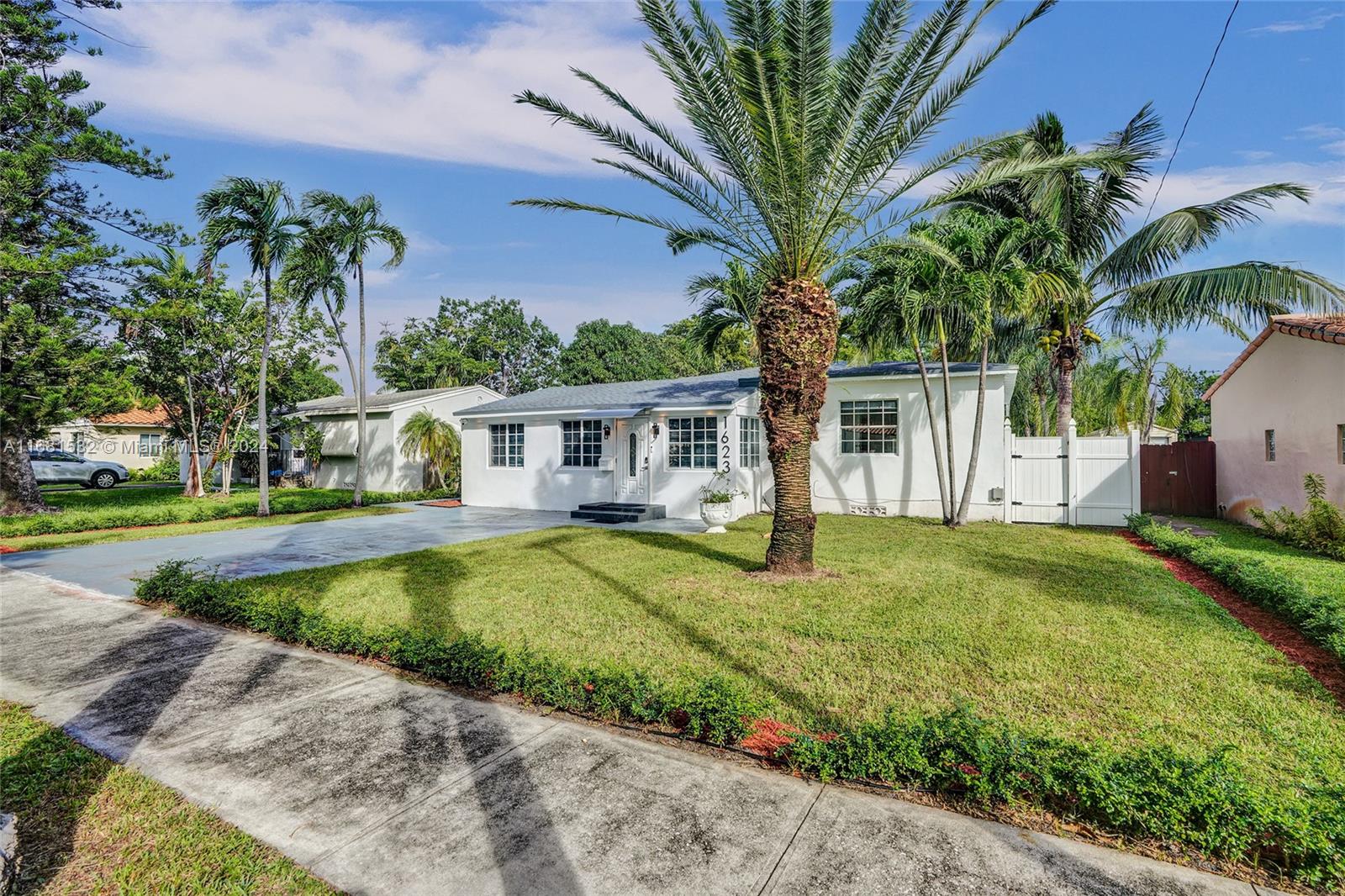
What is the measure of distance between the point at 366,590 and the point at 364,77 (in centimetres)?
798

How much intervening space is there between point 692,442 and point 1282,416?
11184 mm

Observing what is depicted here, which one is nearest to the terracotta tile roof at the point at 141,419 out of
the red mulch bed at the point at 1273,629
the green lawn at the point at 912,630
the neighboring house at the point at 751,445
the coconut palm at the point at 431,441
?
the coconut palm at the point at 431,441

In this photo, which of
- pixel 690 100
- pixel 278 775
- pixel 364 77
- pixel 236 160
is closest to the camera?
pixel 278 775

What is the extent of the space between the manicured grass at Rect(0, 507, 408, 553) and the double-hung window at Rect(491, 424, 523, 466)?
3.06 meters

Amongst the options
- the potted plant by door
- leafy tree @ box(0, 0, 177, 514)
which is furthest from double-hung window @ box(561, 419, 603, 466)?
leafy tree @ box(0, 0, 177, 514)

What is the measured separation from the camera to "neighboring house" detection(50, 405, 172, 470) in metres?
29.7

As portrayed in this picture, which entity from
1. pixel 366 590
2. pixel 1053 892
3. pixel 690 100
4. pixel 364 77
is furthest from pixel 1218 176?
pixel 366 590

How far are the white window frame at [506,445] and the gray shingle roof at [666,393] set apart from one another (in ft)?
1.68

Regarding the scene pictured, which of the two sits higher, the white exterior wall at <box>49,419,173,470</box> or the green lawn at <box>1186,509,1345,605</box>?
the white exterior wall at <box>49,419,173,470</box>

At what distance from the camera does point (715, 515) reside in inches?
494

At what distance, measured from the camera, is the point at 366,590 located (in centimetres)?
778

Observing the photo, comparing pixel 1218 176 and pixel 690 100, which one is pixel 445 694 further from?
pixel 1218 176

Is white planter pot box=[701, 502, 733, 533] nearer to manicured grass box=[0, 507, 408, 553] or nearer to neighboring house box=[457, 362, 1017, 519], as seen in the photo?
neighboring house box=[457, 362, 1017, 519]

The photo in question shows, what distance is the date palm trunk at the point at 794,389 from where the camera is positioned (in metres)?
8.05
